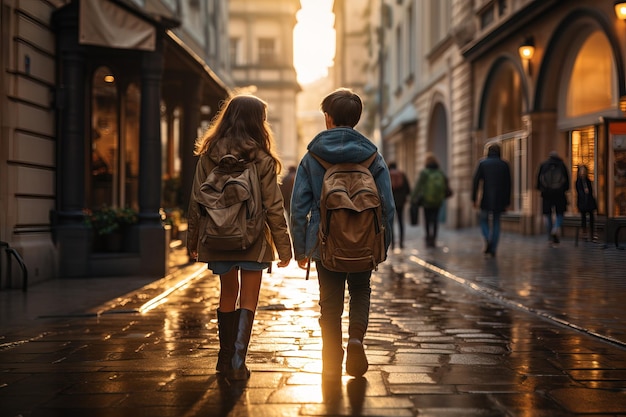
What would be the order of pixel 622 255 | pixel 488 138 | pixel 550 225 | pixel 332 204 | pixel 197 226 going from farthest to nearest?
1. pixel 488 138
2. pixel 550 225
3. pixel 622 255
4. pixel 197 226
5. pixel 332 204

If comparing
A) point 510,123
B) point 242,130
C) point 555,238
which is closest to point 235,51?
point 510,123

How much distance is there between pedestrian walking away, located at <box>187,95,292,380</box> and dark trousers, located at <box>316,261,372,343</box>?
12.1 inches

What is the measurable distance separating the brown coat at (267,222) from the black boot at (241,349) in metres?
0.34

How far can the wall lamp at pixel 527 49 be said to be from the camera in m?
18.9

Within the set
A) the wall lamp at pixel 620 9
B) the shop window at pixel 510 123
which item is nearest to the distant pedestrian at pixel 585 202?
the wall lamp at pixel 620 9

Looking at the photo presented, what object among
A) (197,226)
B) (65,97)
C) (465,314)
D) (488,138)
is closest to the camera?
(197,226)

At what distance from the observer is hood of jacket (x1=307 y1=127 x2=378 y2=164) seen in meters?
4.75

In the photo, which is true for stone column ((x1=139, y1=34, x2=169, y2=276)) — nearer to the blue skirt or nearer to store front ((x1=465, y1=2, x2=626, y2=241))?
store front ((x1=465, y1=2, x2=626, y2=241))

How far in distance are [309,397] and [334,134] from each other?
1.48 m

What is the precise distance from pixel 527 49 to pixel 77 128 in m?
11.3

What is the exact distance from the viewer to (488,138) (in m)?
23.6

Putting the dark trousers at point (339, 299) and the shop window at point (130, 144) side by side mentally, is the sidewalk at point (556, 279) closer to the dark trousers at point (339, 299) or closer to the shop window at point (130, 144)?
the dark trousers at point (339, 299)

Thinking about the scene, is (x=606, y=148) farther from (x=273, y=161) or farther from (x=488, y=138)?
(x=488, y=138)

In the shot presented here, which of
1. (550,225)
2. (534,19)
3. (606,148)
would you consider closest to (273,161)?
(606,148)
